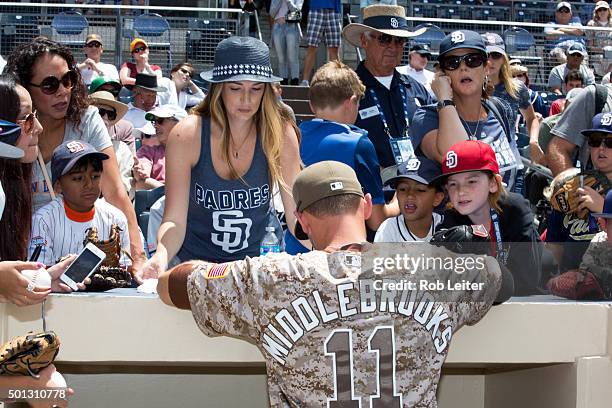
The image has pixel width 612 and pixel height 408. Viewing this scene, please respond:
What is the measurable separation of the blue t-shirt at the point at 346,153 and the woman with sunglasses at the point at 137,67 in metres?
5.67

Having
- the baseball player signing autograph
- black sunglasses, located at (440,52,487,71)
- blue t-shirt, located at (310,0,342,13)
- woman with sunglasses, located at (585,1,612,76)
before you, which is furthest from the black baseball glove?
woman with sunglasses, located at (585,1,612,76)

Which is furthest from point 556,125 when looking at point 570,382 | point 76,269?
point 76,269

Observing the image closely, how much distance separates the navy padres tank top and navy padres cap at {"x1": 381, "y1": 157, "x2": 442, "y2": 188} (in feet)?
2.61

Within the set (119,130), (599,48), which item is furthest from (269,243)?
(599,48)

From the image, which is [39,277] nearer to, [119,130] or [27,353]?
[27,353]

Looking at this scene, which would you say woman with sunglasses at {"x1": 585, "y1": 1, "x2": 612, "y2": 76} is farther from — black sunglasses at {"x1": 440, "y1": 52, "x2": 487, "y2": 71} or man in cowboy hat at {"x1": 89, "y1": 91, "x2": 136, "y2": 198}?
black sunglasses at {"x1": 440, "y1": 52, "x2": 487, "y2": 71}

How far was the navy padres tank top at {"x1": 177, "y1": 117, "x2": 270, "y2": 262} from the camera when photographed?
4258 millimetres

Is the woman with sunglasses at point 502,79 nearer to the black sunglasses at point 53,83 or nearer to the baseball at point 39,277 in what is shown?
the black sunglasses at point 53,83

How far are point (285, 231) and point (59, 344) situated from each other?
6.18ft

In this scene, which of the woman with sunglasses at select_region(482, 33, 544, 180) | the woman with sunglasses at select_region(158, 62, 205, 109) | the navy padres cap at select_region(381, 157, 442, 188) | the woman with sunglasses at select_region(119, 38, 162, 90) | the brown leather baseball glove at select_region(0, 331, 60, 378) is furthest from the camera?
the woman with sunglasses at select_region(119, 38, 162, 90)

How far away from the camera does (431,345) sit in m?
3.15

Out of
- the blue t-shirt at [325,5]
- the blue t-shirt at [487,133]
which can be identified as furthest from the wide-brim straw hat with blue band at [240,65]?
the blue t-shirt at [325,5]

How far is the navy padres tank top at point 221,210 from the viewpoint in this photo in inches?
168

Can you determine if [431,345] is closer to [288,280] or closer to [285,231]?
[288,280]
